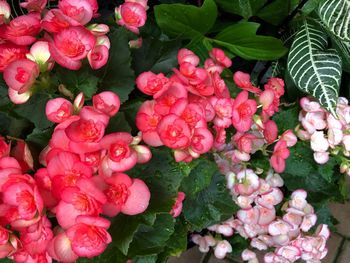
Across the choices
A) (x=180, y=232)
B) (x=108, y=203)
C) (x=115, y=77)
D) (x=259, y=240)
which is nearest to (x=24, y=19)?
(x=115, y=77)

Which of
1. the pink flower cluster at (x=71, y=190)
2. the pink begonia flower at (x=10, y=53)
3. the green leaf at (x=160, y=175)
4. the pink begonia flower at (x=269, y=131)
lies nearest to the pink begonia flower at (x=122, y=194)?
the pink flower cluster at (x=71, y=190)

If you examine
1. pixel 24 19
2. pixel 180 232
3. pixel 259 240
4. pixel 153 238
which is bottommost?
pixel 259 240

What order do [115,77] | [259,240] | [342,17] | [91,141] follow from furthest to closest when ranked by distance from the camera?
[259,240]
[342,17]
[115,77]
[91,141]

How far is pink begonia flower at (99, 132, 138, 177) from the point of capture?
2.06ft

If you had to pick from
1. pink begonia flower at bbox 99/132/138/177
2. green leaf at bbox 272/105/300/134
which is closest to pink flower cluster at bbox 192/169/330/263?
green leaf at bbox 272/105/300/134

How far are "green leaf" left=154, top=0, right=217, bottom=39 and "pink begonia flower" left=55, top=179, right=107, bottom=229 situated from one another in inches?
18.4

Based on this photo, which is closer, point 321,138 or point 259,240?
point 321,138

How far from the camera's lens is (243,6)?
1091 millimetres

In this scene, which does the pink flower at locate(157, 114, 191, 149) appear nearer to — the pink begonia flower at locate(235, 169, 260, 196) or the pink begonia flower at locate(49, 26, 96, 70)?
the pink begonia flower at locate(49, 26, 96, 70)

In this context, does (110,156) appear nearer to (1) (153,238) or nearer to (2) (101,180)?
(2) (101,180)

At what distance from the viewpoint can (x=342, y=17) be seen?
3.34ft

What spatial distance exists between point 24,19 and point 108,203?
11.0 inches

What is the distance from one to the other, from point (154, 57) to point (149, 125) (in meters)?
0.20

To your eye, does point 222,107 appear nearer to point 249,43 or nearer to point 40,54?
point 40,54
